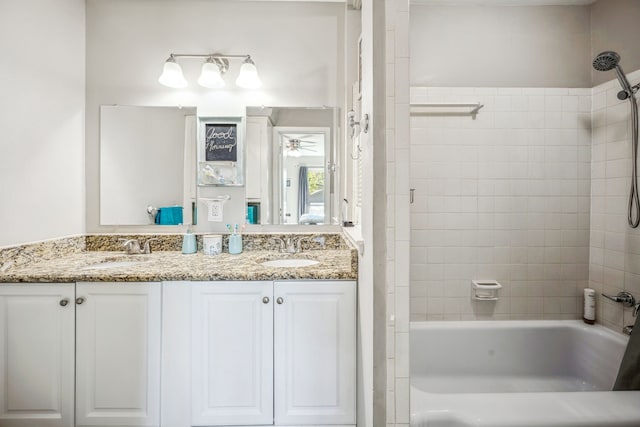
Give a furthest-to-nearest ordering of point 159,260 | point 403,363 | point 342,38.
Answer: point 342,38
point 159,260
point 403,363

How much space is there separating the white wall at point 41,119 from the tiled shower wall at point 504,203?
219cm

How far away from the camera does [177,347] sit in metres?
1.51

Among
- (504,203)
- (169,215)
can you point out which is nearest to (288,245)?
(169,215)

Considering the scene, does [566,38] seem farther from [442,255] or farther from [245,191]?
[245,191]

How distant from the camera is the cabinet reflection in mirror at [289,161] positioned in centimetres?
216

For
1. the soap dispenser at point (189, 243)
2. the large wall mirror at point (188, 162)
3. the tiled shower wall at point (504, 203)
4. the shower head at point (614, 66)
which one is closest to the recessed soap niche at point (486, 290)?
the tiled shower wall at point (504, 203)

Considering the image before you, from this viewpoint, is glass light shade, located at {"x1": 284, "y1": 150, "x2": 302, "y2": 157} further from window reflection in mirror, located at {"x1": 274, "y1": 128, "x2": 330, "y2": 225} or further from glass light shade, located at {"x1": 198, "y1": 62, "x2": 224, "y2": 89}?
glass light shade, located at {"x1": 198, "y1": 62, "x2": 224, "y2": 89}

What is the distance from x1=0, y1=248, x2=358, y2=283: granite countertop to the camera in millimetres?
1490

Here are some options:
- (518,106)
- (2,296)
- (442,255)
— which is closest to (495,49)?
(518,106)

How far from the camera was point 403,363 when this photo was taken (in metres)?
1.15

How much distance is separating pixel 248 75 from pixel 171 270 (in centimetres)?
132

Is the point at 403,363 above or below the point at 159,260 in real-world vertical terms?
below

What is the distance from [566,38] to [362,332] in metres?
2.26

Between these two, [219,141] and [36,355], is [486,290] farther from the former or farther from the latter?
[36,355]
